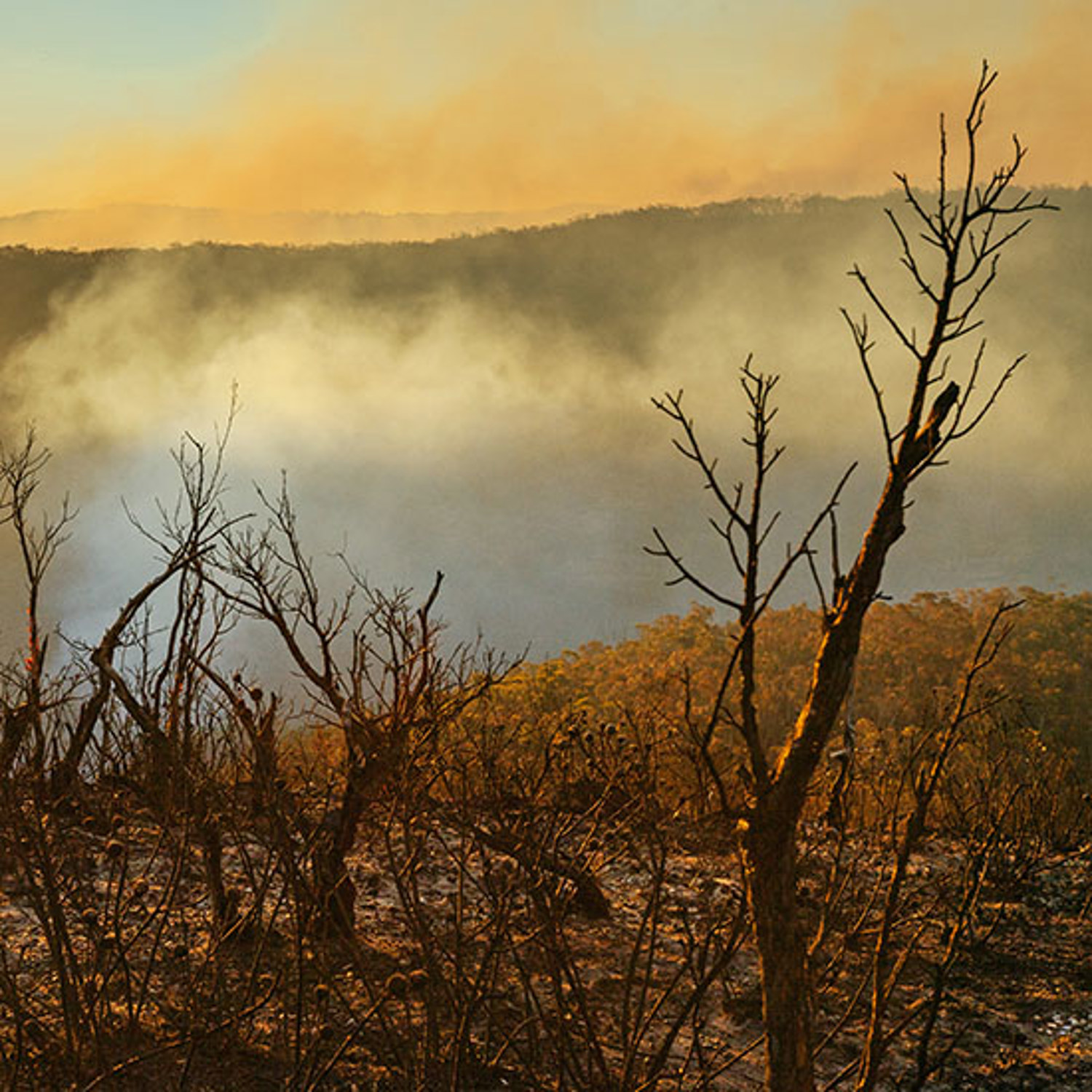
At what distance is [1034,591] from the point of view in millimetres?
19562

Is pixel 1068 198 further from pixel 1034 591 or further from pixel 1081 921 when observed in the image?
pixel 1081 921

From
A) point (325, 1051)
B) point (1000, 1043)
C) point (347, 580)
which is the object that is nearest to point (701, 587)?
point (325, 1051)

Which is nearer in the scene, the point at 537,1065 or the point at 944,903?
the point at 537,1065

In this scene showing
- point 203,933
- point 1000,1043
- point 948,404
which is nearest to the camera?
point 948,404

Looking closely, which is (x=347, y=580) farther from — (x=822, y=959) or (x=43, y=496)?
(x=822, y=959)

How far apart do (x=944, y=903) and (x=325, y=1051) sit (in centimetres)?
408

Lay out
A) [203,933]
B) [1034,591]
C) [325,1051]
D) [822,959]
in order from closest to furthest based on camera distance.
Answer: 1. [325,1051]
2. [203,933]
3. [822,959]
4. [1034,591]

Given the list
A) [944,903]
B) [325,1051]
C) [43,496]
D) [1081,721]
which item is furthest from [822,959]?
[43,496]

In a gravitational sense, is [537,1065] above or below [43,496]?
below

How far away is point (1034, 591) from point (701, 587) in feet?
63.1

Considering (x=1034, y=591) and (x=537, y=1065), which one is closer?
(x=537, y=1065)

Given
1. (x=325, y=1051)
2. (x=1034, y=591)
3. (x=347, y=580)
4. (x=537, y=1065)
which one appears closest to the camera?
(x=537, y=1065)

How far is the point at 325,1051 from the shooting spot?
12.9ft

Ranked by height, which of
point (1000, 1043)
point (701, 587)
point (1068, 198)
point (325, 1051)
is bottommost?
point (1000, 1043)
